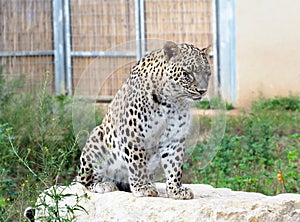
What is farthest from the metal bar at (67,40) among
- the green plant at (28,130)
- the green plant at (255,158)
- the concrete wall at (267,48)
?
the green plant at (255,158)

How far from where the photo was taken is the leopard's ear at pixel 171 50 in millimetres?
5816

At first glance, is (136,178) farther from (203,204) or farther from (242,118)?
(242,118)

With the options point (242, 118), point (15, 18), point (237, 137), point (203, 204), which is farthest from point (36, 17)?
point (203, 204)

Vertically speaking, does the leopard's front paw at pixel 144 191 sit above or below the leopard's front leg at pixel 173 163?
below

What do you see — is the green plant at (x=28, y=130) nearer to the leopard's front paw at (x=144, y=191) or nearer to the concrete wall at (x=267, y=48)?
the leopard's front paw at (x=144, y=191)

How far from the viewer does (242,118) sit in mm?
11430

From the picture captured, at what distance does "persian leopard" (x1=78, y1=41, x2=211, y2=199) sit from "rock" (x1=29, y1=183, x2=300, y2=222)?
14cm

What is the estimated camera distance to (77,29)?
13.8 m

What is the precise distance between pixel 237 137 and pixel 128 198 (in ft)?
13.6

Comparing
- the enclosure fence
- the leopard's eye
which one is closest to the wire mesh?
the enclosure fence

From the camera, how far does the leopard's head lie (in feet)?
18.8

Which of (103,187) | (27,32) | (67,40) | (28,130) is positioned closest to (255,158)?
(28,130)

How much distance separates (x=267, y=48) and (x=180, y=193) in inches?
295

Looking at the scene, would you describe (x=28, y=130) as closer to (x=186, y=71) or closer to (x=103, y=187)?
(x=103, y=187)
